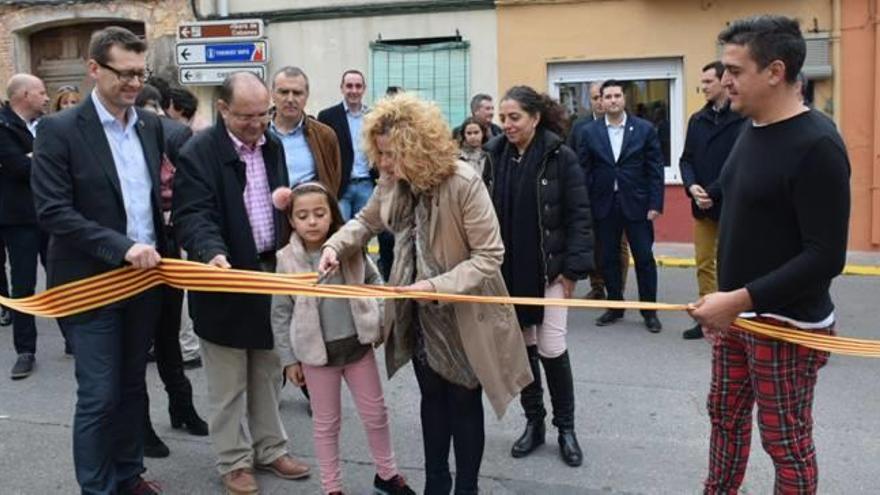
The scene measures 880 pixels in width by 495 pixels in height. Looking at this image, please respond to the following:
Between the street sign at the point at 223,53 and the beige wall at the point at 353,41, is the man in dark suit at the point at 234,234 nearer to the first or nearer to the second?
the beige wall at the point at 353,41

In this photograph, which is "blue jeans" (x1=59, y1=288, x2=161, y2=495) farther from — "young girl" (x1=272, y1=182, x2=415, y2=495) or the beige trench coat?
the beige trench coat

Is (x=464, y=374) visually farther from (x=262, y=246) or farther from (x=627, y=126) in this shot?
(x=627, y=126)

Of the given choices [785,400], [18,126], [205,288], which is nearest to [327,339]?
[205,288]

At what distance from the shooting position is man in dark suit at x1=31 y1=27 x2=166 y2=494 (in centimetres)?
373

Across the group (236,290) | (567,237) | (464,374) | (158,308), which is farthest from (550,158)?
(158,308)

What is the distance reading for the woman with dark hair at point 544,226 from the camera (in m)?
4.54

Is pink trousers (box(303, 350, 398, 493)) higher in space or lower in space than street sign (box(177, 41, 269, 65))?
lower

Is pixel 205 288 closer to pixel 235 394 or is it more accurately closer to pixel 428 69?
pixel 235 394

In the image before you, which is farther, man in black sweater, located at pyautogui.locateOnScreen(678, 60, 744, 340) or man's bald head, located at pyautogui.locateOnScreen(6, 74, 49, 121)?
man in black sweater, located at pyautogui.locateOnScreen(678, 60, 744, 340)

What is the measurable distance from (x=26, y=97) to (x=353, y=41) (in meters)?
6.10

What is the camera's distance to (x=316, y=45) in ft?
40.2

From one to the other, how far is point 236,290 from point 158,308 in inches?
21.7

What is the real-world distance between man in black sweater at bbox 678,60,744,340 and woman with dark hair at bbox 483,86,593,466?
242 cm

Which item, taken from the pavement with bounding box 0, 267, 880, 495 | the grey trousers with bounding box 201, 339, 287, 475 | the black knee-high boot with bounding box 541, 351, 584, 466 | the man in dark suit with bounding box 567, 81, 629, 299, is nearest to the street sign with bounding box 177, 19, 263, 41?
the man in dark suit with bounding box 567, 81, 629, 299
